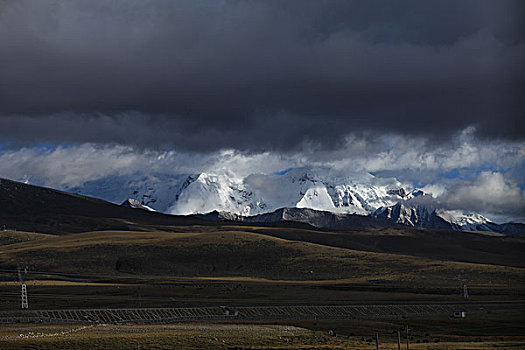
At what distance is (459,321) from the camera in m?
106

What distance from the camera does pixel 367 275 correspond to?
19888 cm

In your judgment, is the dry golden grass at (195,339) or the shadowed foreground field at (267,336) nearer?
the dry golden grass at (195,339)

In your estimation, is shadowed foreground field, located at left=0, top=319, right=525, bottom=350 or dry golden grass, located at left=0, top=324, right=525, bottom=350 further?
shadowed foreground field, located at left=0, top=319, right=525, bottom=350

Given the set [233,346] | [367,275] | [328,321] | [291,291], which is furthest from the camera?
[367,275]

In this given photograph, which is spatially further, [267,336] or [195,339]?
[267,336]

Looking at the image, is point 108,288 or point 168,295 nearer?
point 168,295

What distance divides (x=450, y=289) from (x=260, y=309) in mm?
60644

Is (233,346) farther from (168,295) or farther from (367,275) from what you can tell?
(367,275)

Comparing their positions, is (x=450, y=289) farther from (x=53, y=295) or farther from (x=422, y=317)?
(x=53, y=295)

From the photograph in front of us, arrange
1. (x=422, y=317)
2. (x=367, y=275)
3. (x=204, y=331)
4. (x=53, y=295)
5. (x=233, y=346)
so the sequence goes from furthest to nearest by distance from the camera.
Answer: (x=367, y=275)
(x=53, y=295)
(x=422, y=317)
(x=204, y=331)
(x=233, y=346)

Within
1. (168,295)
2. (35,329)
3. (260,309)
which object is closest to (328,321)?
(260,309)

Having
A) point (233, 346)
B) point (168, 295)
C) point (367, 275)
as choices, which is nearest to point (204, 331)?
point (233, 346)

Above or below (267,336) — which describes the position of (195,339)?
above

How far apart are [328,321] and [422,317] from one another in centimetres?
1667
